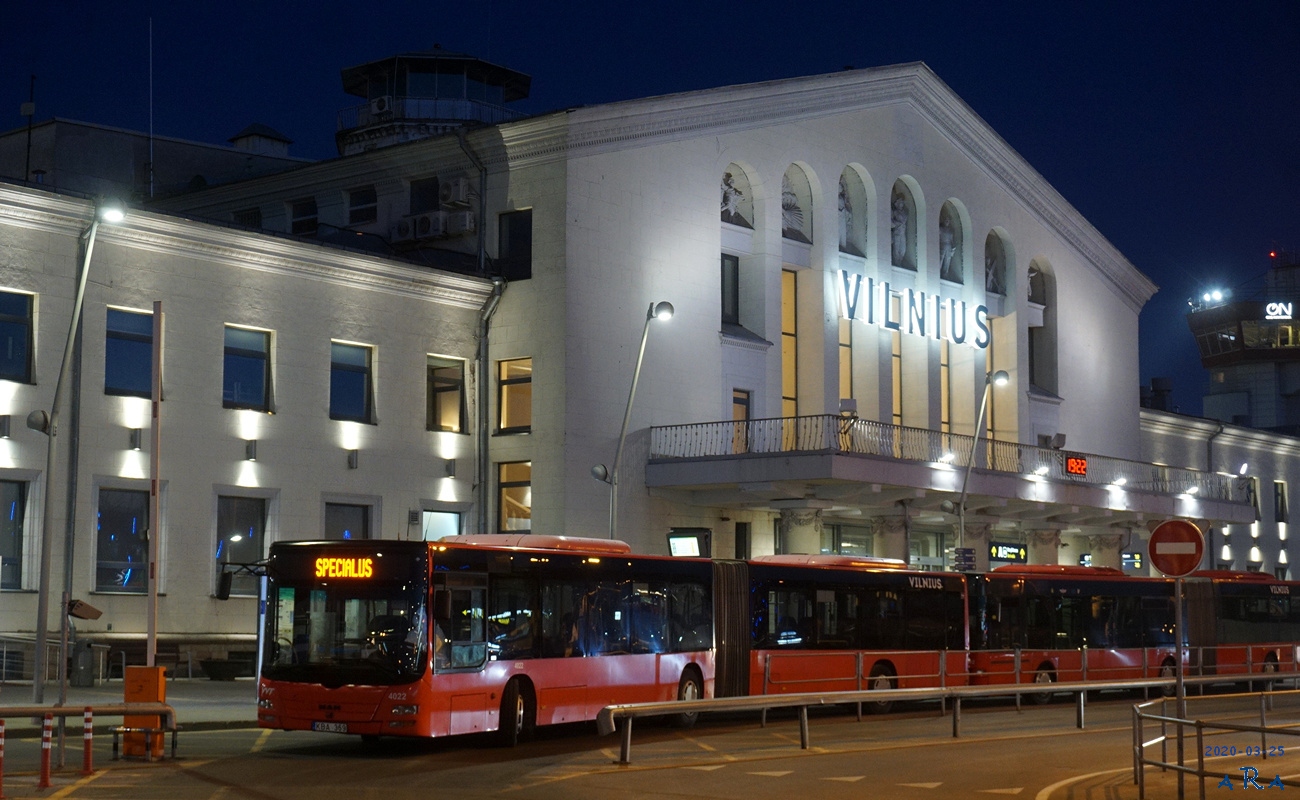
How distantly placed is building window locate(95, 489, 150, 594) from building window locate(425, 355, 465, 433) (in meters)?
8.31

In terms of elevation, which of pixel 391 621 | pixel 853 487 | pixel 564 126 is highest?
pixel 564 126

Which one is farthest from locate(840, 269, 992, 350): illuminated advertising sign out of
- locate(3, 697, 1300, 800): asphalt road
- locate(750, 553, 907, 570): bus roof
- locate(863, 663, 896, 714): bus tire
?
locate(3, 697, 1300, 800): asphalt road

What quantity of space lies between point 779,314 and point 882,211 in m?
6.02

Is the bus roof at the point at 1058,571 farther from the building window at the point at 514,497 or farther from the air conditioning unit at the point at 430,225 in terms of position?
the air conditioning unit at the point at 430,225

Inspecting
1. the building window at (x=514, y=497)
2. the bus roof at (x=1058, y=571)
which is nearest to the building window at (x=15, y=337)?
the building window at (x=514, y=497)

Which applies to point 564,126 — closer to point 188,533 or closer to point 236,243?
point 236,243

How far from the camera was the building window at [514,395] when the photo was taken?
4034 centimetres

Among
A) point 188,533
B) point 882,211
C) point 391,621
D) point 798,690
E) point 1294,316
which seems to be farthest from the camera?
point 1294,316

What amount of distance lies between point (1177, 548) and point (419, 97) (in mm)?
43836

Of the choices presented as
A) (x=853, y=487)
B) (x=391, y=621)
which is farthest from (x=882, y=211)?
(x=391, y=621)

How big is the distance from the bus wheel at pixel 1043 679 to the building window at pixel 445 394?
14.7 metres

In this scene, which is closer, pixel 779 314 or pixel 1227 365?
pixel 779 314

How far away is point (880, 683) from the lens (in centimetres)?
3177

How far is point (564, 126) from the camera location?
131ft
